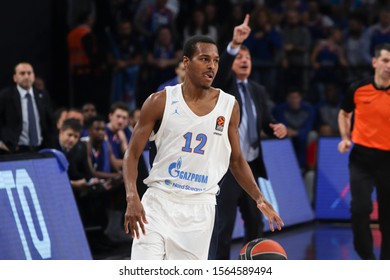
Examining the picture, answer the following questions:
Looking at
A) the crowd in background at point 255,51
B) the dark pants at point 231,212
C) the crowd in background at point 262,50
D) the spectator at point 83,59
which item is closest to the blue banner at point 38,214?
the dark pants at point 231,212

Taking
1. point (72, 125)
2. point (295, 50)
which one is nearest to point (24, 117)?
point (72, 125)

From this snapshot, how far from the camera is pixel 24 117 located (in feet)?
38.3

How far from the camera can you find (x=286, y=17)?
17391mm

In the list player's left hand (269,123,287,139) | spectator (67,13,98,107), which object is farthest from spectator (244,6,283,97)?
player's left hand (269,123,287,139)

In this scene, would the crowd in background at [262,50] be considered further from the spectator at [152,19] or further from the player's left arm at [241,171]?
the player's left arm at [241,171]

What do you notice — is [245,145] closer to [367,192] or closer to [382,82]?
[367,192]

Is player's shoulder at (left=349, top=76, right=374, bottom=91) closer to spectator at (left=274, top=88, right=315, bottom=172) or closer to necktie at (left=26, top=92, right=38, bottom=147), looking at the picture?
necktie at (left=26, top=92, right=38, bottom=147)

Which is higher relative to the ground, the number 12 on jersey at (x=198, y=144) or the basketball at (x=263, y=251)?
the number 12 on jersey at (x=198, y=144)

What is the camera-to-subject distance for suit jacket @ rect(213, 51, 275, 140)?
28.0 ft

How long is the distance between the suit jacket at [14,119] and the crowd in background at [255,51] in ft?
12.7

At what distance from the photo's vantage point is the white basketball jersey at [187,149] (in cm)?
625

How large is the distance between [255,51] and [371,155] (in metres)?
7.88
